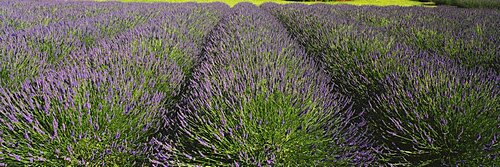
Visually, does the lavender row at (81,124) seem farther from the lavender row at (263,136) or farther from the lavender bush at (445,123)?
the lavender bush at (445,123)

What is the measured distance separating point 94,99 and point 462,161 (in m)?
1.70

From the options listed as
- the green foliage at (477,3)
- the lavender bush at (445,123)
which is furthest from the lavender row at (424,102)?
the green foliage at (477,3)

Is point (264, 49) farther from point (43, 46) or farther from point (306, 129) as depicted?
point (43, 46)

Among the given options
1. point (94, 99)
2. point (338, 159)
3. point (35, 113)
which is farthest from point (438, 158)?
point (35, 113)

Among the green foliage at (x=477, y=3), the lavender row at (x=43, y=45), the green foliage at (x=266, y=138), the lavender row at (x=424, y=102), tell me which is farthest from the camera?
the green foliage at (x=477, y=3)

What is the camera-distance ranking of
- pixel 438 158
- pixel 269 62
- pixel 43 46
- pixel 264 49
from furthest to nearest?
1. pixel 43 46
2. pixel 264 49
3. pixel 269 62
4. pixel 438 158

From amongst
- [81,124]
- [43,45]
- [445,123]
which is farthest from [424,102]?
[43,45]

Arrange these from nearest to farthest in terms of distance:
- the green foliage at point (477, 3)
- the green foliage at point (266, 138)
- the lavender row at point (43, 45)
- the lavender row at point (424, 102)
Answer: the green foliage at point (266, 138) → the lavender row at point (424, 102) → the lavender row at point (43, 45) → the green foliage at point (477, 3)

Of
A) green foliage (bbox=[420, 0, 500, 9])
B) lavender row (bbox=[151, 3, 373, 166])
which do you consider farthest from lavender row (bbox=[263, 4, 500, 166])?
green foliage (bbox=[420, 0, 500, 9])

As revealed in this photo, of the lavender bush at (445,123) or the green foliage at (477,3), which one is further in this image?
the green foliage at (477,3)

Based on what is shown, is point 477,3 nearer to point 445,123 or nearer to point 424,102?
point 424,102

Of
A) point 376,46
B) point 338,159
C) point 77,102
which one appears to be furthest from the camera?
point 376,46

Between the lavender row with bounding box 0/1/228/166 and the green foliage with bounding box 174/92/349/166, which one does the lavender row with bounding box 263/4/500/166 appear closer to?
the green foliage with bounding box 174/92/349/166

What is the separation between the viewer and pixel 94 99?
169 centimetres
